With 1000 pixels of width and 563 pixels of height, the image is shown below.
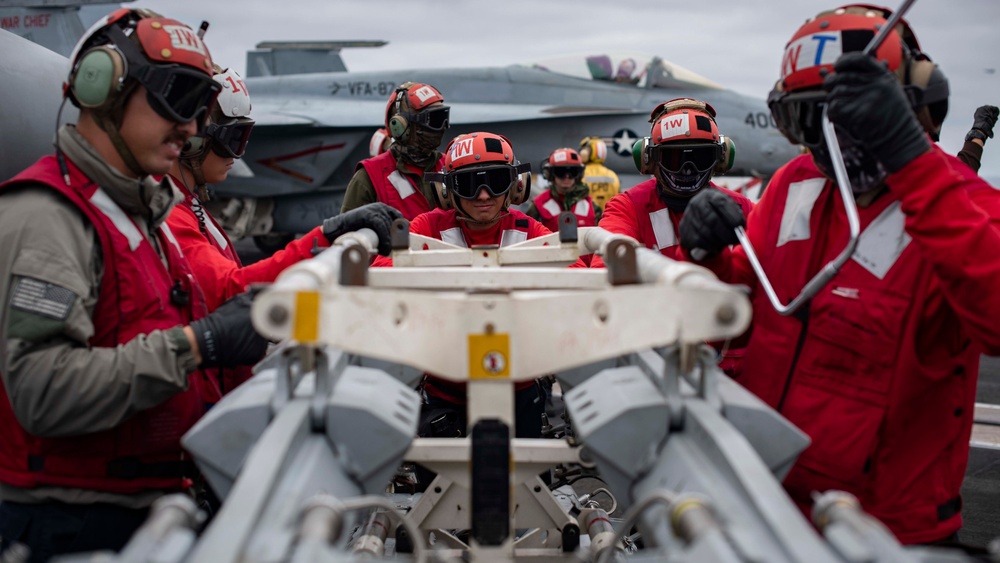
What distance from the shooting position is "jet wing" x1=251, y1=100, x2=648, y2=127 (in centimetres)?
1465

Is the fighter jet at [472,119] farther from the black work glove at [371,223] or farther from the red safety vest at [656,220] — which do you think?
the black work glove at [371,223]

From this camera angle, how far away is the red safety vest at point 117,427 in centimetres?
235

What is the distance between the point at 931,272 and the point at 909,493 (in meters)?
0.59

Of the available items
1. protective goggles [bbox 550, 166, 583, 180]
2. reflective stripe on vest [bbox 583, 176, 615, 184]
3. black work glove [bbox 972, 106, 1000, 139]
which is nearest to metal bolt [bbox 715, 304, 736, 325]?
black work glove [bbox 972, 106, 1000, 139]

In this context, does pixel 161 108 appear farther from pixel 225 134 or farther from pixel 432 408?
pixel 432 408

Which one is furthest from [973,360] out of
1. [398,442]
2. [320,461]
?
[320,461]

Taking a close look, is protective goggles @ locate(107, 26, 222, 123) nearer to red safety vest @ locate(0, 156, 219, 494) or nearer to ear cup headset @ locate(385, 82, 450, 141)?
red safety vest @ locate(0, 156, 219, 494)

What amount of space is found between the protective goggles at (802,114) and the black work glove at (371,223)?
4.61 ft

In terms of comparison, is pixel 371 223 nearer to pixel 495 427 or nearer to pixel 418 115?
pixel 495 427

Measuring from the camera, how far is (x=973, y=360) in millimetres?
2348

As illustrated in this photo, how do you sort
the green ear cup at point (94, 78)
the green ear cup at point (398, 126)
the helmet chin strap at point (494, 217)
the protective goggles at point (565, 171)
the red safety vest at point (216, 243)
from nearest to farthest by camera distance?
the green ear cup at point (94, 78)
the red safety vest at point (216, 243)
the helmet chin strap at point (494, 217)
the green ear cup at point (398, 126)
the protective goggles at point (565, 171)

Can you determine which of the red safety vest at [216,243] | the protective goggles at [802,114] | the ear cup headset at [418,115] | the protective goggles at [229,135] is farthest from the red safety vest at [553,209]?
the protective goggles at [802,114]

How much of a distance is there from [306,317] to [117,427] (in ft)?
3.35

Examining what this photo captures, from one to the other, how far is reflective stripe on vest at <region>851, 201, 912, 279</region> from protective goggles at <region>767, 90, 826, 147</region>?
27 centimetres
